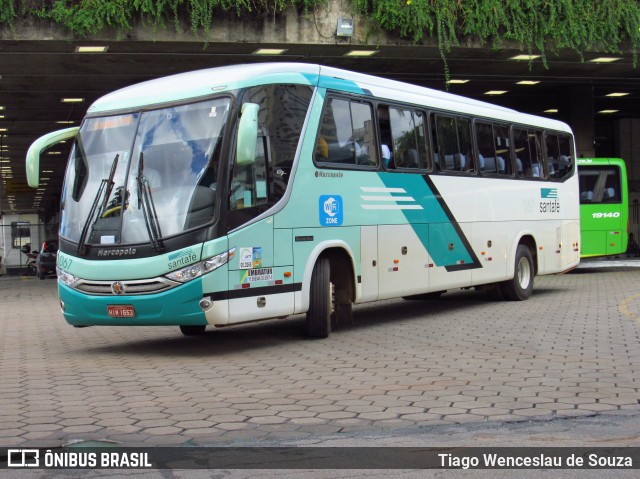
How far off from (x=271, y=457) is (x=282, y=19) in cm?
1538

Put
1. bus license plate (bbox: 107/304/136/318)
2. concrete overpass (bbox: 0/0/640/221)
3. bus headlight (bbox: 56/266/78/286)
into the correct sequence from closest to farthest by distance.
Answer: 1. bus license plate (bbox: 107/304/136/318)
2. bus headlight (bbox: 56/266/78/286)
3. concrete overpass (bbox: 0/0/640/221)

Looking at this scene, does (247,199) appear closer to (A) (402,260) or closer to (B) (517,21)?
(A) (402,260)

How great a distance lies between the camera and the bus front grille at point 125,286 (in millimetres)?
Result: 9812

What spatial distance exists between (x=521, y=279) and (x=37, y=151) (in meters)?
9.58

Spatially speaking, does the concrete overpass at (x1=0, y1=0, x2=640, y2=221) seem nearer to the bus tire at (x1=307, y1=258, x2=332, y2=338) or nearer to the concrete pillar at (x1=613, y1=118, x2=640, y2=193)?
the bus tire at (x1=307, y1=258, x2=332, y2=338)

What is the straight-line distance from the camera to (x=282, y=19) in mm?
19625

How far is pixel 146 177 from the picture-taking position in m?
10.1

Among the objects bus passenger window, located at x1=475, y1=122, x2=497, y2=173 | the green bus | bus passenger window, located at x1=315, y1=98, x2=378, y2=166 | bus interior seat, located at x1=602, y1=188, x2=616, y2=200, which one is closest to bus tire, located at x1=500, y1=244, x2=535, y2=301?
bus passenger window, located at x1=475, y1=122, x2=497, y2=173

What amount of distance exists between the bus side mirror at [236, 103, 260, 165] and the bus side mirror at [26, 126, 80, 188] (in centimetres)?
262

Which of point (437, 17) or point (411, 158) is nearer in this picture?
point (411, 158)

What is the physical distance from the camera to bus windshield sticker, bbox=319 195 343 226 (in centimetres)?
1134

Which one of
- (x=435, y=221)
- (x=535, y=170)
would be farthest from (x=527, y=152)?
(x=435, y=221)

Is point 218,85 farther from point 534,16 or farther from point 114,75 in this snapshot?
point 114,75

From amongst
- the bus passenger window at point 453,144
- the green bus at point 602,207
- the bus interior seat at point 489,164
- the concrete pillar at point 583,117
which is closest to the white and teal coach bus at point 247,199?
the bus passenger window at point 453,144
